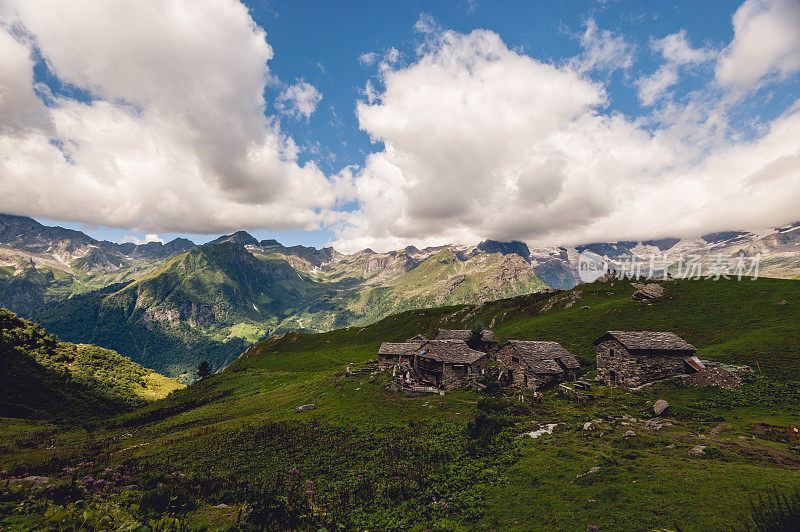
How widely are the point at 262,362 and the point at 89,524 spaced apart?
133 metres

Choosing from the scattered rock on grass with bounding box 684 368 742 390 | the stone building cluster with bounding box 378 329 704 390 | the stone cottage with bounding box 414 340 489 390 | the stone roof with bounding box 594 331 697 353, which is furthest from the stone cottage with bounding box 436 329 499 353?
the scattered rock on grass with bounding box 684 368 742 390

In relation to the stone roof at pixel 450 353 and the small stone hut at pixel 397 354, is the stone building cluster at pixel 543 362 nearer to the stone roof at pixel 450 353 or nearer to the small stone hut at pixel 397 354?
the stone roof at pixel 450 353

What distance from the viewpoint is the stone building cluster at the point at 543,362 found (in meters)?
39.1

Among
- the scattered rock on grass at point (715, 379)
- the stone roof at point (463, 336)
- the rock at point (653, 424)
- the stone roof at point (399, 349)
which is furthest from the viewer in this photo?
the stone roof at point (463, 336)

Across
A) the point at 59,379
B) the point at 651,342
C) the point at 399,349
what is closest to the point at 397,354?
the point at 399,349

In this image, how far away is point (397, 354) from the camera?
64688 millimetres

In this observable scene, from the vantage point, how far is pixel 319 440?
3309 cm

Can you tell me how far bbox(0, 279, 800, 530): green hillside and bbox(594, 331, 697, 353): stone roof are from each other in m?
4.68

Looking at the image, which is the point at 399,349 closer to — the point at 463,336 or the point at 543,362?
the point at 463,336

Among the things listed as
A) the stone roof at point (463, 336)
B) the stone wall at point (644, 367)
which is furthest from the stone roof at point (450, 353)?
the stone wall at point (644, 367)

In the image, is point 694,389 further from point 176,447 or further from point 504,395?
point 176,447

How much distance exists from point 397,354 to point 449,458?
4168cm

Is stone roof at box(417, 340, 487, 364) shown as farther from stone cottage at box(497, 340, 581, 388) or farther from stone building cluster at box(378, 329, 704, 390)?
stone cottage at box(497, 340, 581, 388)

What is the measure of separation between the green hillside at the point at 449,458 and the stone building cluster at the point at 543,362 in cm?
394
